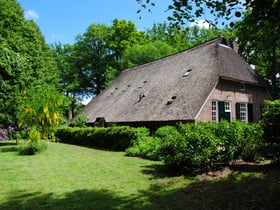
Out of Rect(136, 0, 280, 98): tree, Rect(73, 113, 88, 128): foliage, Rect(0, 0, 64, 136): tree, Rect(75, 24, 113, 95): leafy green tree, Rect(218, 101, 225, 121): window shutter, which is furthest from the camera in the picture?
Rect(75, 24, 113, 95): leafy green tree

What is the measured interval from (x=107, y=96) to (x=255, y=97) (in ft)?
47.3

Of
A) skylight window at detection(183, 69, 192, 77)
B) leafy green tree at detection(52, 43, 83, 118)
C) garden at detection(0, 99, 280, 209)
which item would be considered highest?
leafy green tree at detection(52, 43, 83, 118)

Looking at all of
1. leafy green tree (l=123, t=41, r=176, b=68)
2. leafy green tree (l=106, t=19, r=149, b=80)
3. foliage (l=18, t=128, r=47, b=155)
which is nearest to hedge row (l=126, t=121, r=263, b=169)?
foliage (l=18, t=128, r=47, b=155)

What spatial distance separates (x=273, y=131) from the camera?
915 centimetres

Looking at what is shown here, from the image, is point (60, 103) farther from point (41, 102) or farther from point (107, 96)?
point (107, 96)

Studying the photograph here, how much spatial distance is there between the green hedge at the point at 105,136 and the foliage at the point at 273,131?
6945 mm

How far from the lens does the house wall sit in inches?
654

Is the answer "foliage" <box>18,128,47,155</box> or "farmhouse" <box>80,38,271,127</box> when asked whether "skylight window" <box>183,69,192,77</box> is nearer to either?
"farmhouse" <box>80,38,271,127</box>

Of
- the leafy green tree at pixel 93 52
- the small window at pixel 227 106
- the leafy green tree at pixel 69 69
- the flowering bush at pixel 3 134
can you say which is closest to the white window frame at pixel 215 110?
the small window at pixel 227 106

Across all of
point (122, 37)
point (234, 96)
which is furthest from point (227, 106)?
point (122, 37)

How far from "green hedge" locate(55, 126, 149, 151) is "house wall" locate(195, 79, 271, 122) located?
3941 millimetres

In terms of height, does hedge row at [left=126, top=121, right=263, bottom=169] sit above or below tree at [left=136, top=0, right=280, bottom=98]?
below

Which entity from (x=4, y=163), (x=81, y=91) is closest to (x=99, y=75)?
(x=81, y=91)

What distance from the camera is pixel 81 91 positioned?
4406cm
